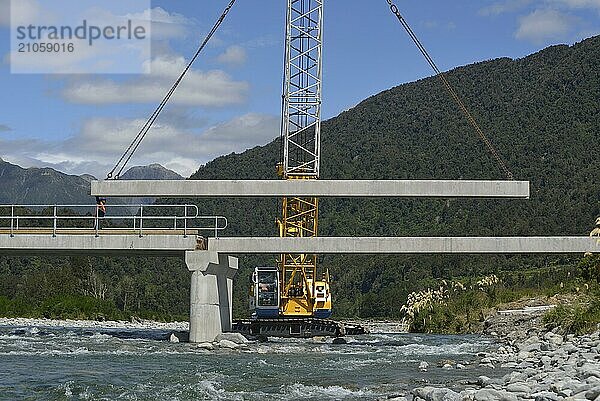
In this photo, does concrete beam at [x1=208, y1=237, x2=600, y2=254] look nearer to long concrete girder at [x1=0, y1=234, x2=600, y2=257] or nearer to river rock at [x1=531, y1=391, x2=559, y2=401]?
long concrete girder at [x1=0, y1=234, x2=600, y2=257]

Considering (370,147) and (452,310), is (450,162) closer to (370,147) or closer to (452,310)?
(370,147)

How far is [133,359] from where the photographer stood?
23703 mm

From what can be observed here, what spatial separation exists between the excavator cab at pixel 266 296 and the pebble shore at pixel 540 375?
14.1 meters

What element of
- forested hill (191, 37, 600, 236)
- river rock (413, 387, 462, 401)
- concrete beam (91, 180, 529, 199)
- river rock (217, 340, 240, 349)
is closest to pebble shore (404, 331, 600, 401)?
river rock (413, 387, 462, 401)

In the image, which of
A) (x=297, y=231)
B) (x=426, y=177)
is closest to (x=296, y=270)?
(x=297, y=231)

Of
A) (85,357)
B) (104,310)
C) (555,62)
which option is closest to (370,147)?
(555,62)

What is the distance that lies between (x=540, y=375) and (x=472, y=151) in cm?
9510

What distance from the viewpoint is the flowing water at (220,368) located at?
17062mm

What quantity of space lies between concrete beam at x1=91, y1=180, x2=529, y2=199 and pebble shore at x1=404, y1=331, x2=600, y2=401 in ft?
23.8

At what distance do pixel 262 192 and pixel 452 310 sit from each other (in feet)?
48.0

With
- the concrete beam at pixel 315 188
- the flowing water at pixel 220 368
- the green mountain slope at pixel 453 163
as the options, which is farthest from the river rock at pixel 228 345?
the green mountain slope at pixel 453 163

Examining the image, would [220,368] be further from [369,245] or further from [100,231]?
[100,231]

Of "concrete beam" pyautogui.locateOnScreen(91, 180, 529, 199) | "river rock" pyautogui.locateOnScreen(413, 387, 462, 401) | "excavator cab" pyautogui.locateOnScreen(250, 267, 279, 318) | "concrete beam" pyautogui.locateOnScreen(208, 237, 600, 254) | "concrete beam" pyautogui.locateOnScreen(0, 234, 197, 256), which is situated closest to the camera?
"river rock" pyautogui.locateOnScreen(413, 387, 462, 401)

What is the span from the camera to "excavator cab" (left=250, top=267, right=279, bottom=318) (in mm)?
37656
